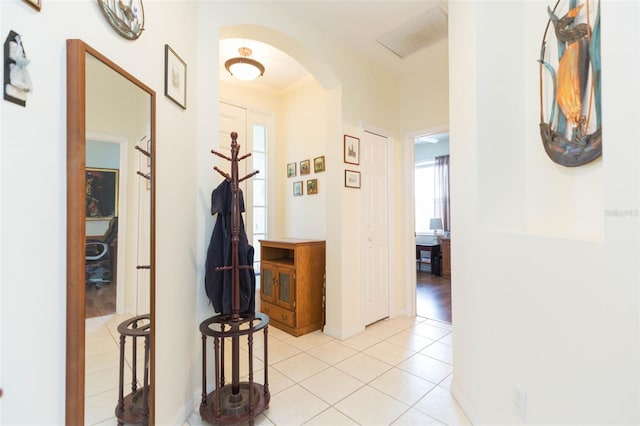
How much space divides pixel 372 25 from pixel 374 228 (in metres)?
2.02

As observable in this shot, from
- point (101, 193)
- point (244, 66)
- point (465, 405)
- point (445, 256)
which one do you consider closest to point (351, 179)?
point (244, 66)

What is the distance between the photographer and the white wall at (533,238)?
2.59ft

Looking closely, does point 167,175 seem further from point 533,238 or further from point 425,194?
point 425,194

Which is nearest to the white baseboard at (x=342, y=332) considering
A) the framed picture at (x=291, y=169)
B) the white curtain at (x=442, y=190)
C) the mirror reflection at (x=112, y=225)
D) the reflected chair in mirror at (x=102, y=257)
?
the mirror reflection at (x=112, y=225)

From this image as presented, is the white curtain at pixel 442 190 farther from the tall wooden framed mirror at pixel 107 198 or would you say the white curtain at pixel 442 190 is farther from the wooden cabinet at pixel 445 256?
the tall wooden framed mirror at pixel 107 198

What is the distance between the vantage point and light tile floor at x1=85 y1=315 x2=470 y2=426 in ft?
3.37

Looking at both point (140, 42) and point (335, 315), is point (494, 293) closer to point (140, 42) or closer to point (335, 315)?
point (335, 315)

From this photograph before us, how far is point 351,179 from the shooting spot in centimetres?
294

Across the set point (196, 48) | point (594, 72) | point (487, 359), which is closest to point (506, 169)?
point (594, 72)

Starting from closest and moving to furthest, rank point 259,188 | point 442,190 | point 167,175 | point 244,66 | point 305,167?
point 167,175, point 244,66, point 305,167, point 259,188, point 442,190

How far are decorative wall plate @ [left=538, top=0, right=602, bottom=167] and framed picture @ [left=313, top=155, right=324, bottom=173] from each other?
2.35m

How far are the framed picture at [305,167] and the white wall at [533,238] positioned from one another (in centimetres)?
204

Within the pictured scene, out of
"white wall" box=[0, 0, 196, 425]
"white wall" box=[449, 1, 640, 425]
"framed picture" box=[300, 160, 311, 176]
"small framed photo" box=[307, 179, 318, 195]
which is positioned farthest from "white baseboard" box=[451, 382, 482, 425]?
"framed picture" box=[300, 160, 311, 176]

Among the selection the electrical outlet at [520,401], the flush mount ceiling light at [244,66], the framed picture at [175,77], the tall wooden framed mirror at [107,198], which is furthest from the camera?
the flush mount ceiling light at [244,66]
